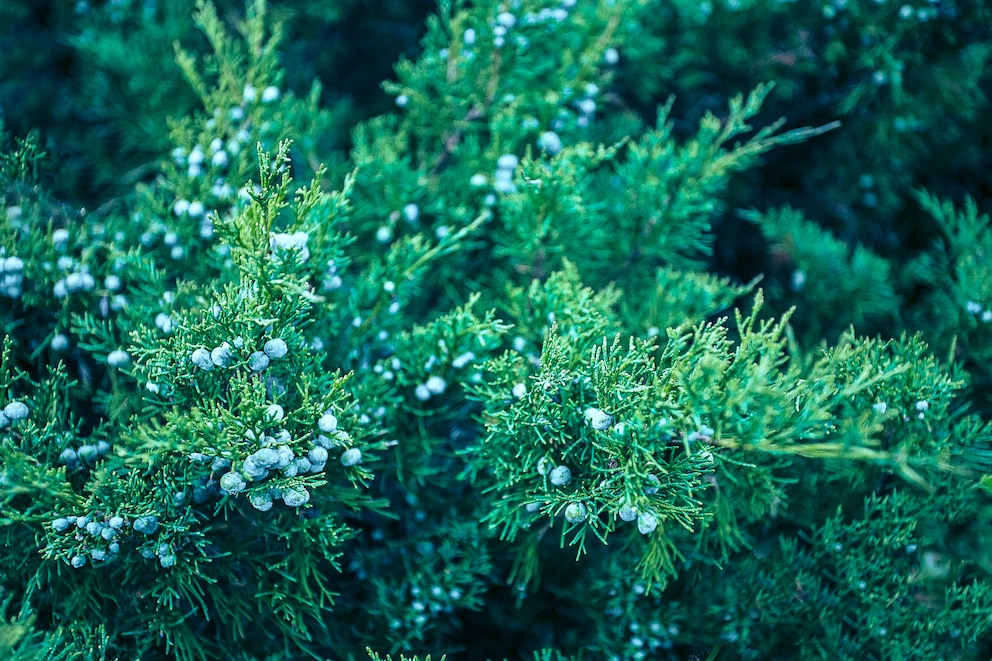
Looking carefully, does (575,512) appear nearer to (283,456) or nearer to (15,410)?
(283,456)

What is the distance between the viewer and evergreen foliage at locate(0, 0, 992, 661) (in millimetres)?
920

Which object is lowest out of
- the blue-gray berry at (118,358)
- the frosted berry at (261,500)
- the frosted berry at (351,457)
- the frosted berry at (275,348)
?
the frosted berry at (351,457)

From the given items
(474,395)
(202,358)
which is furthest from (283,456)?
(474,395)

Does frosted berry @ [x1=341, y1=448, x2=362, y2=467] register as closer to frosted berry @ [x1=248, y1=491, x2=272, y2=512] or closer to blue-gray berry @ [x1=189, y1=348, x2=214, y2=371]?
frosted berry @ [x1=248, y1=491, x2=272, y2=512]

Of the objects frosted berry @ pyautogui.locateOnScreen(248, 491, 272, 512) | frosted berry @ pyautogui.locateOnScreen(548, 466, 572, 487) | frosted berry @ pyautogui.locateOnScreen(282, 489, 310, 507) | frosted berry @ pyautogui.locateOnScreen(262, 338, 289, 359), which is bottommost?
frosted berry @ pyautogui.locateOnScreen(548, 466, 572, 487)

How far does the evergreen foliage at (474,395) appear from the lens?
920mm

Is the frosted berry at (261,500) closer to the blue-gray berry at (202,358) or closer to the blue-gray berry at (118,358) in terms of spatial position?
the blue-gray berry at (202,358)

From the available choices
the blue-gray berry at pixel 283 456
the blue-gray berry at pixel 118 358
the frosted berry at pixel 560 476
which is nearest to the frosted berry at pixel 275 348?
the blue-gray berry at pixel 283 456

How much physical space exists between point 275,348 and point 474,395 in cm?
36

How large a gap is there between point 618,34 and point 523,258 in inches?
23.9

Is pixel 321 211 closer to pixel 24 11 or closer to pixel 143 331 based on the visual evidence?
pixel 143 331

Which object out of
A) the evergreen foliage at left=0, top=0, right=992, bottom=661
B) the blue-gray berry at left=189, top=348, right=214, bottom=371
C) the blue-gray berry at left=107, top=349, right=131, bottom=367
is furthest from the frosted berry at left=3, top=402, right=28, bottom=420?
the blue-gray berry at left=189, top=348, right=214, bottom=371

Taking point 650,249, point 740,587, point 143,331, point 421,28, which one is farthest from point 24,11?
point 740,587

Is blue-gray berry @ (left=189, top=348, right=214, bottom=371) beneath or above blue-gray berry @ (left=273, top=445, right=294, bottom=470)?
above
